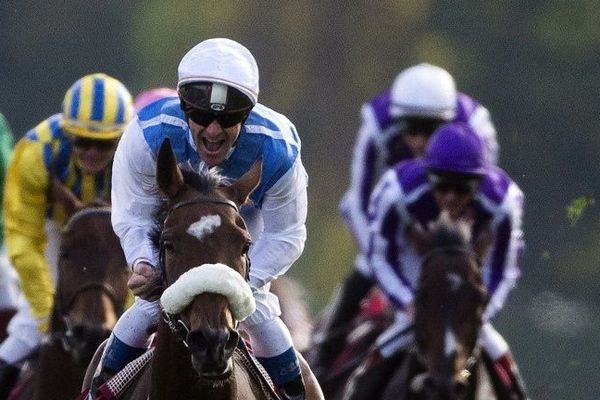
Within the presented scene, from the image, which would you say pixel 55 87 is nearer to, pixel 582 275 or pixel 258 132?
pixel 582 275

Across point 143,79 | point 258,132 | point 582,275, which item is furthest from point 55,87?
point 258,132

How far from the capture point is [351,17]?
24.9 metres

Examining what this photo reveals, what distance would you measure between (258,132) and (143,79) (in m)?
18.7

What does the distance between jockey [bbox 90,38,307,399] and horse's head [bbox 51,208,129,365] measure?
207 centimetres

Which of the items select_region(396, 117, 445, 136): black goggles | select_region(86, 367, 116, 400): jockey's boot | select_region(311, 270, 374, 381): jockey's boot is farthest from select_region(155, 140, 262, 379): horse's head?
select_region(396, 117, 445, 136): black goggles

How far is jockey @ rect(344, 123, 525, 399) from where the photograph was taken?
34.0 ft

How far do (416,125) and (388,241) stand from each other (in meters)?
2.05

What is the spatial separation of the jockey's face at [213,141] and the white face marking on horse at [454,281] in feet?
9.84

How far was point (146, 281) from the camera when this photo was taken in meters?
6.29

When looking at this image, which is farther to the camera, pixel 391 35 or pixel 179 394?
pixel 391 35

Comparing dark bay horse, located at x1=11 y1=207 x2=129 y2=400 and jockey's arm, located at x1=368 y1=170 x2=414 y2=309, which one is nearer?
dark bay horse, located at x1=11 y1=207 x2=129 y2=400

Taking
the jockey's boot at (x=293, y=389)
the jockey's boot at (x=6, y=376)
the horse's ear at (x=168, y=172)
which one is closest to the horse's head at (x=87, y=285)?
the jockey's boot at (x=6, y=376)

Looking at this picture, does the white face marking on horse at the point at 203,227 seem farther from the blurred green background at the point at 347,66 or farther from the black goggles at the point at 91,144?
the blurred green background at the point at 347,66

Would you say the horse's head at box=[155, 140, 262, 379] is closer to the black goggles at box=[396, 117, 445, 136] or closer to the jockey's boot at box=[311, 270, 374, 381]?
the jockey's boot at box=[311, 270, 374, 381]
